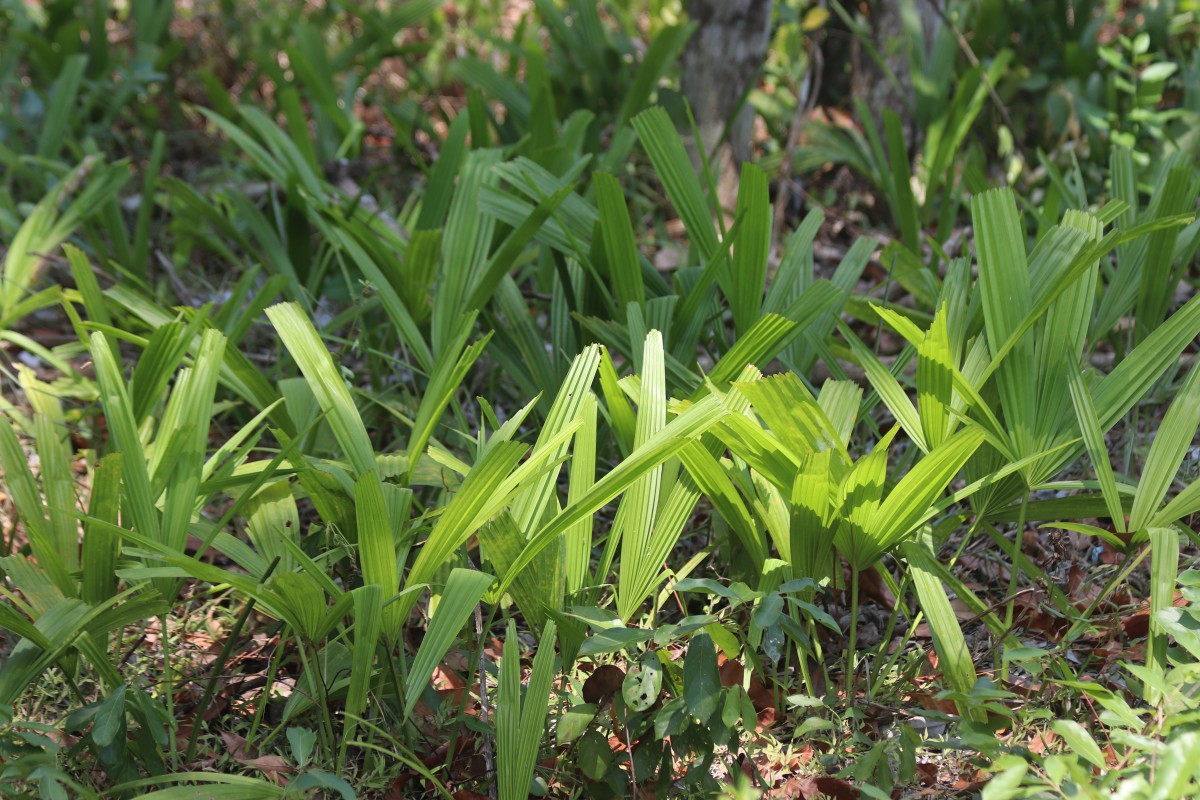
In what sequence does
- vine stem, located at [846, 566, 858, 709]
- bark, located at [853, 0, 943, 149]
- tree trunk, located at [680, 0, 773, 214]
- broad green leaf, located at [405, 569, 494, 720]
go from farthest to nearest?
1. bark, located at [853, 0, 943, 149]
2. tree trunk, located at [680, 0, 773, 214]
3. vine stem, located at [846, 566, 858, 709]
4. broad green leaf, located at [405, 569, 494, 720]

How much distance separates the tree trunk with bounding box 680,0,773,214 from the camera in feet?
9.73

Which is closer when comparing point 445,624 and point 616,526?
point 445,624

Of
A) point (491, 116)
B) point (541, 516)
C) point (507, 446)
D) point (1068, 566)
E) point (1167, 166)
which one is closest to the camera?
point (507, 446)

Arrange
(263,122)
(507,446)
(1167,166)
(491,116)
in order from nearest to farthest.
Result: (507,446)
(1167,166)
(263,122)
(491,116)

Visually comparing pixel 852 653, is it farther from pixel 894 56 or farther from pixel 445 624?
pixel 894 56

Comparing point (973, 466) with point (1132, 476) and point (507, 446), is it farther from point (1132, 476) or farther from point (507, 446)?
point (507, 446)

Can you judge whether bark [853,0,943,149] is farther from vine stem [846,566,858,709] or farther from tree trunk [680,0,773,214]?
vine stem [846,566,858,709]

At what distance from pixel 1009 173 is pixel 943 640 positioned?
2142 millimetres

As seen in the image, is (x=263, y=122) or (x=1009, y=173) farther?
(x=1009, y=173)

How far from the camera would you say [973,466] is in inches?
58.8

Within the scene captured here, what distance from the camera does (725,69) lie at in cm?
300

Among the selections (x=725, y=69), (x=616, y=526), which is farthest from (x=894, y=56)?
(x=616, y=526)

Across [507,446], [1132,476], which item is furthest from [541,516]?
[1132,476]

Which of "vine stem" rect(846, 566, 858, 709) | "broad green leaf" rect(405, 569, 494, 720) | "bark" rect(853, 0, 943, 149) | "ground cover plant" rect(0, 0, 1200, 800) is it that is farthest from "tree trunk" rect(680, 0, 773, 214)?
"broad green leaf" rect(405, 569, 494, 720)
